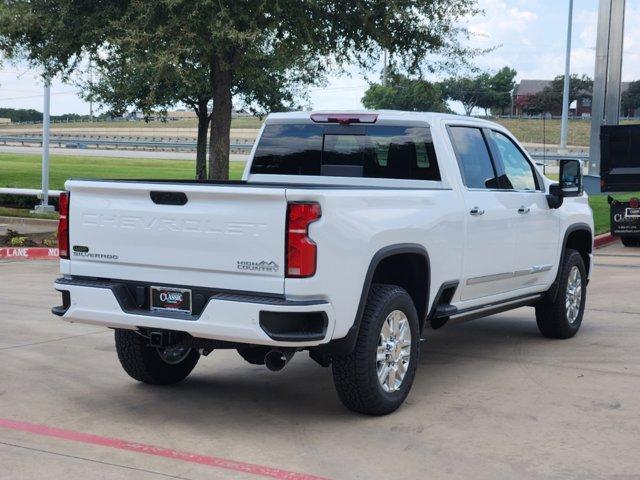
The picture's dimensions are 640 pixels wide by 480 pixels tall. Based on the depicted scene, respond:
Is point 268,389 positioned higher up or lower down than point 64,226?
lower down

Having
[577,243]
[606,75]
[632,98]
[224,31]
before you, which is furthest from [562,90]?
[577,243]

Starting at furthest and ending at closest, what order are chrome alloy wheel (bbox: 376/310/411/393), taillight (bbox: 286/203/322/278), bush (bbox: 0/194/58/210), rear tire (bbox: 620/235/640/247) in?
bush (bbox: 0/194/58/210)
rear tire (bbox: 620/235/640/247)
chrome alloy wheel (bbox: 376/310/411/393)
taillight (bbox: 286/203/322/278)

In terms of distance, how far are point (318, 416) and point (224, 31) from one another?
11557mm

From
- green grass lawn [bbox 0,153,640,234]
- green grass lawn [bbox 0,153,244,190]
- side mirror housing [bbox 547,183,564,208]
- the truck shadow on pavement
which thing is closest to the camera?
the truck shadow on pavement

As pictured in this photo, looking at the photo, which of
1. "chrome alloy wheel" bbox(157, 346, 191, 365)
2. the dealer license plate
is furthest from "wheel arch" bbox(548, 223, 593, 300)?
the dealer license plate

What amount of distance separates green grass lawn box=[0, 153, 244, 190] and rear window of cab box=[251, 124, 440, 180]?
2565 cm

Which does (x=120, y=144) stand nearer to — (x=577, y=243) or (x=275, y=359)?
(x=577, y=243)

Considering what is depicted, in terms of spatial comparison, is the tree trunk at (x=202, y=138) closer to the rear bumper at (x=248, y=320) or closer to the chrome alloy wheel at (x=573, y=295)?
the chrome alloy wheel at (x=573, y=295)

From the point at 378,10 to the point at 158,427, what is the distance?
552 inches

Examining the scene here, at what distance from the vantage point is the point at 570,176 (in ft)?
30.3

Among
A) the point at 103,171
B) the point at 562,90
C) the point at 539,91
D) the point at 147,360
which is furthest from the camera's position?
the point at 539,91

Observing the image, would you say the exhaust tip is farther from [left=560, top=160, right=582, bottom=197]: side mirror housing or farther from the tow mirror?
[left=560, top=160, right=582, bottom=197]: side mirror housing

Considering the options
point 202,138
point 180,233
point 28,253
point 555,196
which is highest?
point 202,138

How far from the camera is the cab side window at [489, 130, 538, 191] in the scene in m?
8.51
